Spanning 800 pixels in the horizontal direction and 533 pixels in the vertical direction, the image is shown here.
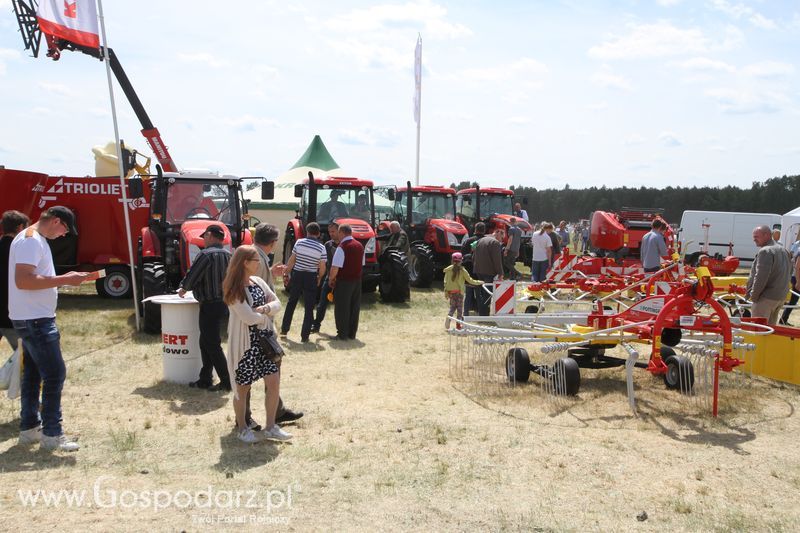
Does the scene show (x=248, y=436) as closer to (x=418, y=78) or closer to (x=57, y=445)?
(x=57, y=445)

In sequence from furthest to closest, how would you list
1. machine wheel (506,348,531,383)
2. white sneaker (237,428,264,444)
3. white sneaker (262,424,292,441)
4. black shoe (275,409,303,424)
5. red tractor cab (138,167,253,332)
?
red tractor cab (138,167,253,332)
machine wheel (506,348,531,383)
black shoe (275,409,303,424)
white sneaker (262,424,292,441)
white sneaker (237,428,264,444)

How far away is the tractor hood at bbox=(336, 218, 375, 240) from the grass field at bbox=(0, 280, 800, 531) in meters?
4.76

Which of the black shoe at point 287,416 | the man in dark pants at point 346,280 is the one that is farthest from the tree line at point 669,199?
the black shoe at point 287,416

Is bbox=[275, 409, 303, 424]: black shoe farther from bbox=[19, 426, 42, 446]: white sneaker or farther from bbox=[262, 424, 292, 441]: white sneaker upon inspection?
bbox=[19, 426, 42, 446]: white sneaker

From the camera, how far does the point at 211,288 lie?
581 centimetres

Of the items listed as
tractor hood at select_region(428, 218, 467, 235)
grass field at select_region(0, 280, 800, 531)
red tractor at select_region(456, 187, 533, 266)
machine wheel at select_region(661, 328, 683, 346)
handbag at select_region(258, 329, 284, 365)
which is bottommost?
grass field at select_region(0, 280, 800, 531)

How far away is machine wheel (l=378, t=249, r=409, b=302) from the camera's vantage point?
1164cm

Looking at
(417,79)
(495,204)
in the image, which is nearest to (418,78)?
(417,79)

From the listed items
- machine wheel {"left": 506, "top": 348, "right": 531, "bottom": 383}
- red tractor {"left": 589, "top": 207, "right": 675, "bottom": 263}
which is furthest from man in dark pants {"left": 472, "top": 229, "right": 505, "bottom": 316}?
red tractor {"left": 589, "top": 207, "right": 675, "bottom": 263}

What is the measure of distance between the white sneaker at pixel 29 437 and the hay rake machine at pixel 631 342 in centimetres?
326

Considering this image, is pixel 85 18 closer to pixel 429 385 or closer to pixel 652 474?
pixel 429 385

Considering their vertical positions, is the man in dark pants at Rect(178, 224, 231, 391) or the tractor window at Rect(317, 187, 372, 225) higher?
the tractor window at Rect(317, 187, 372, 225)

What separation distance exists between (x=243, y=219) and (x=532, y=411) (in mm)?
5681

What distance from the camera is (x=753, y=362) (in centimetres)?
687
